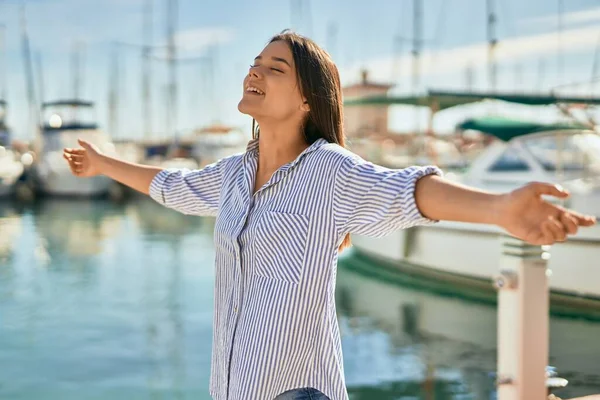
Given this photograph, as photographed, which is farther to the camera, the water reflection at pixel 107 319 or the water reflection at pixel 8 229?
the water reflection at pixel 8 229

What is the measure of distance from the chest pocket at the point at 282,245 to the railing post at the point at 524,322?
1133 mm

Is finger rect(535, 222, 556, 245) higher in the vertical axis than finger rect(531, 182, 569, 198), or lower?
lower

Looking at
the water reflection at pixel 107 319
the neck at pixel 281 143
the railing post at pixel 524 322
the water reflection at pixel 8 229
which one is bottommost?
the water reflection at pixel 8 229

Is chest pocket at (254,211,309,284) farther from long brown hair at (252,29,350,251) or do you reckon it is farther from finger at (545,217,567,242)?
finger at (545,217,567,242)

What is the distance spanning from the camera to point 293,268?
1.63m

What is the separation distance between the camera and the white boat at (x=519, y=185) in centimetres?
941

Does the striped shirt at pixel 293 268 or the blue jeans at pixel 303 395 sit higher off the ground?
the striped shirt at pixel 293 268

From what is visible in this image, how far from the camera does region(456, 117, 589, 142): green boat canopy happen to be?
11.1 metres

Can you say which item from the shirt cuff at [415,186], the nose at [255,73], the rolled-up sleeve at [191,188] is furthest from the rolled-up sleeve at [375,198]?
the rolled-up sleeve at [191,188]

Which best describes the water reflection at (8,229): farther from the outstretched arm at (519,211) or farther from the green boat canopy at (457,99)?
the outstretched arm at (519,211)

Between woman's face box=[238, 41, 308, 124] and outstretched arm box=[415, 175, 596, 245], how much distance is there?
0.49 m

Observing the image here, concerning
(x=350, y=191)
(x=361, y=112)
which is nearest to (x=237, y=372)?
(x=350, y=191)

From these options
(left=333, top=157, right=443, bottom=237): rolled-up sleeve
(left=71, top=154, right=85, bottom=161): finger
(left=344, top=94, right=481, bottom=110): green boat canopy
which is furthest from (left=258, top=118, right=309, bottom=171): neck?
(left=344, top=94, right=481, bottom=110): green boat canopy

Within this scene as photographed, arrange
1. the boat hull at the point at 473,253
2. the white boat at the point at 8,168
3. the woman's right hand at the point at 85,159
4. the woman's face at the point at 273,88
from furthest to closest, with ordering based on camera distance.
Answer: the white boat at the point at 8,168
the boat hull at the point at 473,253
the woman's right hand at the point at 85,159
the woman's face at the point at 273,88
